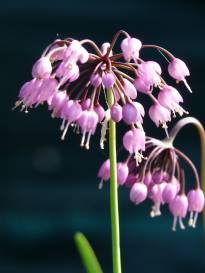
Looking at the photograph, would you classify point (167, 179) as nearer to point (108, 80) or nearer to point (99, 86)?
point (99, 86)

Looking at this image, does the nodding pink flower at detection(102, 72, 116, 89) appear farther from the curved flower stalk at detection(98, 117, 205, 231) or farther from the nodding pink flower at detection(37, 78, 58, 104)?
the curved flower stalk at detection(98, 117, 205, 231)

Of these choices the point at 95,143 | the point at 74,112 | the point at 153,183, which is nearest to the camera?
the point at 74,112

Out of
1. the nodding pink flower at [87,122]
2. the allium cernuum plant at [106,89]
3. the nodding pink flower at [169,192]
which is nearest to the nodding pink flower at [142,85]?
the allium cernuum plant at [106,89]

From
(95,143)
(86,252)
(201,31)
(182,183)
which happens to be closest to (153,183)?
(182,183)

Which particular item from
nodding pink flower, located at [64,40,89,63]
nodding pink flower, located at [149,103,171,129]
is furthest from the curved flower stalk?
nodding pink flower, located at [64,40,89,63]

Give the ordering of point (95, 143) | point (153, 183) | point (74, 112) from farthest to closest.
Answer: point (95, 143) → point (153, 183) → point (74, 112)

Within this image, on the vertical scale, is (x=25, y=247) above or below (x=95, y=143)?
below

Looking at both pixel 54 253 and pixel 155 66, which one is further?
pixel 54 253

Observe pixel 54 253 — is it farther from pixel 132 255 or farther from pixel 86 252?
pixel 86 252
